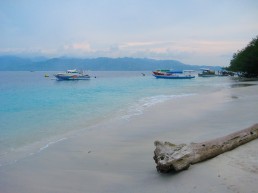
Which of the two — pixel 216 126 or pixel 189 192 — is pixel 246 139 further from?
pixel 216 126

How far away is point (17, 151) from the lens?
1130 cm

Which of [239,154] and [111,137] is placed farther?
[111,137]

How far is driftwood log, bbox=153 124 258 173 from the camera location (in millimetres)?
7102

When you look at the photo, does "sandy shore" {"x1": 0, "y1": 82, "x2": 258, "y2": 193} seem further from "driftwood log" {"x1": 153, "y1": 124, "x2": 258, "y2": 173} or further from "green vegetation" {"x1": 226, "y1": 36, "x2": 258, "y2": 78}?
"green vegetation" {"x1": 226, "y1": 36, "x2": 258, "y2": 78}

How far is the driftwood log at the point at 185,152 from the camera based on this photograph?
710 centimetres

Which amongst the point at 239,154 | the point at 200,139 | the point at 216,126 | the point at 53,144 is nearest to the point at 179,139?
the point at 200,139

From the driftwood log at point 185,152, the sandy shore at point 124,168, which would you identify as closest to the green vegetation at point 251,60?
the sandy shore at point 124,168

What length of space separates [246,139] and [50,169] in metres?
5.56

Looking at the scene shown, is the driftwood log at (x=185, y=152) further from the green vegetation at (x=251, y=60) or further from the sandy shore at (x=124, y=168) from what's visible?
the green vegetation at (x=251, y=60)

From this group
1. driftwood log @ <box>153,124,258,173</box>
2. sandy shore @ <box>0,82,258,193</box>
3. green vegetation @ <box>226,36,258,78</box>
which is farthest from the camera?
green vegetation @ <box>226,36,258,78</box>

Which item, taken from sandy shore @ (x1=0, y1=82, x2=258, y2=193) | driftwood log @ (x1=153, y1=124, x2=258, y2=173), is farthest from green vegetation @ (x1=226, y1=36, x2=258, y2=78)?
driftwood log @ (x1=153, y1=124, x2=258, y2=173)

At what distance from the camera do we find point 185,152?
288 inches

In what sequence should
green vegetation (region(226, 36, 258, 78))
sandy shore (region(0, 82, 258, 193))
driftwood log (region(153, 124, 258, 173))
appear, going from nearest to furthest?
sandy shore (region(0, 82, 258, 193)), driftwood log (region(153, 124, 258, 173)), green vegetation (region(226, 36, 258, 78))

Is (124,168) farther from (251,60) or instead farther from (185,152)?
(251,60)
